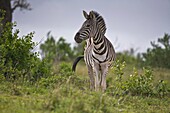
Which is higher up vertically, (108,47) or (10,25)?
(10,25)

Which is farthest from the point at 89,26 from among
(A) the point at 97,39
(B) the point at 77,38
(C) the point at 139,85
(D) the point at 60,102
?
(D) the point at 60,102

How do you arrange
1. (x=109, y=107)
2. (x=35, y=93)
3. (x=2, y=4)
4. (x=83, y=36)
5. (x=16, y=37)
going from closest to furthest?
(x=109, y=107)
(x=35, y=93)
(x=83, y=36)
(x=16, y=37)
(x=2, y=4)

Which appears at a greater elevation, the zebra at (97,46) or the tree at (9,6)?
the tree at (9,6)

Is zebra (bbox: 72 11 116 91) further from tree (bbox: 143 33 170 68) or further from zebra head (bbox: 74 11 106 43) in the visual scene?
tree (bbox: 143 33 170 68)

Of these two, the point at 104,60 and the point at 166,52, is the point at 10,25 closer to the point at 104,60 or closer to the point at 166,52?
the point at 104,60

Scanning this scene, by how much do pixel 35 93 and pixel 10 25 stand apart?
366 cm

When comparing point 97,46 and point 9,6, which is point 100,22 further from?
point 9,6

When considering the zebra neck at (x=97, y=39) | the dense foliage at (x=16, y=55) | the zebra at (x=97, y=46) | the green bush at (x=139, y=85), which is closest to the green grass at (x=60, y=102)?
the zebra at (x=97, y=46)

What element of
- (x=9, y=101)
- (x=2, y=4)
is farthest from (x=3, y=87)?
(x=2, y=4)

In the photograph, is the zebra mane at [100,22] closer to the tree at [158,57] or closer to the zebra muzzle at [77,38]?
the zebra muzzle at [77,38]

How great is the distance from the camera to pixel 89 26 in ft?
37.3

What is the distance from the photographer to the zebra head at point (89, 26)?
11.1 m

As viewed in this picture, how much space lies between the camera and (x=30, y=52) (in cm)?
1337

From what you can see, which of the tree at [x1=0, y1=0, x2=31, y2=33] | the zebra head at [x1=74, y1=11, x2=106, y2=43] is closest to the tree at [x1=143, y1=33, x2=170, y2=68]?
the tree at [x1=0, y1=0, x2=31, y2=33]
